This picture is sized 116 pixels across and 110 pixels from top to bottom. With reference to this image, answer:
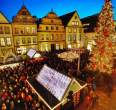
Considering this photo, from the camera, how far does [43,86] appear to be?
1064 cm

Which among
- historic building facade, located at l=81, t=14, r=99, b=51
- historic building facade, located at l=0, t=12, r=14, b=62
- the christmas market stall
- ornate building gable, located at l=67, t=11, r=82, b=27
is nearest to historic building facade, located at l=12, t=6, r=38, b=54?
historic building facade, located at l=0, t=12, r=14, b=62

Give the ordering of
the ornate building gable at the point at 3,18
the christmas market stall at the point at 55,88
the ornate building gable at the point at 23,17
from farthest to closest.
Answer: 1. the ornate building gable at the point at 23,17
2. the ornate building gable at the point at 3,18
3. the christmas market stall at the point at 55,88

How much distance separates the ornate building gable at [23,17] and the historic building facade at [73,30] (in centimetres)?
1008

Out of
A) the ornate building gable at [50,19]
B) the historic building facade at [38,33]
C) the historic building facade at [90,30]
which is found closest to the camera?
the historic building facade at [38,33]

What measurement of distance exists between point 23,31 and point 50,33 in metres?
6.95

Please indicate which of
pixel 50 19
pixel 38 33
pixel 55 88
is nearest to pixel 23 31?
pixel 38 33

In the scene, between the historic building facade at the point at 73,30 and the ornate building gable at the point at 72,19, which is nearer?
the ornate building gable at the point at 72,19

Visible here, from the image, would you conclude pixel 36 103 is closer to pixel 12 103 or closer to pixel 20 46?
pixel 12 103

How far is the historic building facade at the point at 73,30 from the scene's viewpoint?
1522 inches

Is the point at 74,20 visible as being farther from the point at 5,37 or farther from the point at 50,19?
the point at 5,37

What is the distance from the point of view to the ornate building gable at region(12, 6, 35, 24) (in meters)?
31.7

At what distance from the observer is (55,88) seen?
9320 mm

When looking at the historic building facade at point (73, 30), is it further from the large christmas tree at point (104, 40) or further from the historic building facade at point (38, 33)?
the large christmas tree at point (104, 40)

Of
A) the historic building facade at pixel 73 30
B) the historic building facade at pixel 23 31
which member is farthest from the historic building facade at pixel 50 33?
the historic building facade at pixel 23 31
